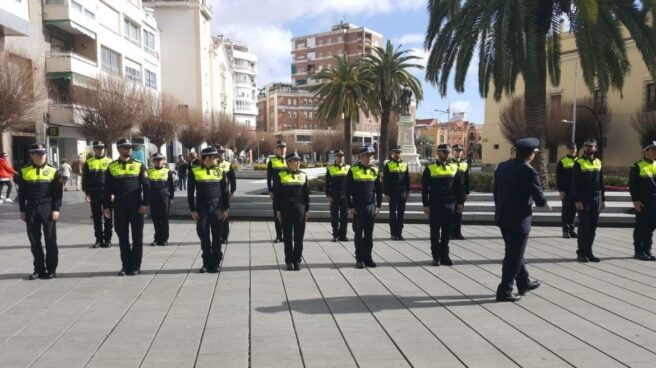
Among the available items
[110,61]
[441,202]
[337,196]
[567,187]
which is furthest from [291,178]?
[110,61]

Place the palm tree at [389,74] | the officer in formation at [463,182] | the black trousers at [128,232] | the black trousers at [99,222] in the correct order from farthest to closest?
1. the palm tree at [389,74]
2. the officer in formation at [463,182]
3. the black trousers at [99,222]
4. the black trousers at [128,232]

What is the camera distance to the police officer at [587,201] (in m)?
7.97

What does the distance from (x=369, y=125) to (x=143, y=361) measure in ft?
352

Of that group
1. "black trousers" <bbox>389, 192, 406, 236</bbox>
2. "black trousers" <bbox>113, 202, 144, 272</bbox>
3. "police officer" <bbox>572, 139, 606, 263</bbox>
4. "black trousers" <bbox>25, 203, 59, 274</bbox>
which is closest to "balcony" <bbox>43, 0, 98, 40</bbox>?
"black trousers" <bbox>25, 203, 59, 274</bbox>

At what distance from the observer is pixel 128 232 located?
23.8 ft

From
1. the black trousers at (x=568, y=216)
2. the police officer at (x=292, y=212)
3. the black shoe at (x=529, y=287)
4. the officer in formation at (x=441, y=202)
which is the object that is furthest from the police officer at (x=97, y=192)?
the black trousers at (x=568, y=216)

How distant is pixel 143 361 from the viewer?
4121 mm

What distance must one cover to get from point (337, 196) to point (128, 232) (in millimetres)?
4479

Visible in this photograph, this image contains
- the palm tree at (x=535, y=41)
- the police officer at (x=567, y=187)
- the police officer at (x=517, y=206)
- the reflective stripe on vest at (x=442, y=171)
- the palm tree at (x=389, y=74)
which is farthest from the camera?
the palm tree at (x=389, y=74)

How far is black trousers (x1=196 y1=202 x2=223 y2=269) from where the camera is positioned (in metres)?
7.23

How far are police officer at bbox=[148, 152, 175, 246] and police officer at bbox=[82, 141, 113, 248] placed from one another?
0.86m

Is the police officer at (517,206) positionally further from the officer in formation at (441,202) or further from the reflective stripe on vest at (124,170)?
the reflective stripe on vest at (124,170)

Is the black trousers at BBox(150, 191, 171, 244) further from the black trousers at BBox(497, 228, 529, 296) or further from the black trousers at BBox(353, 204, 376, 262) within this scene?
the black trousers at BBox(497, 228, 529, 296)

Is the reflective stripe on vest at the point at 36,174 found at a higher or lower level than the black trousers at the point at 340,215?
higher
